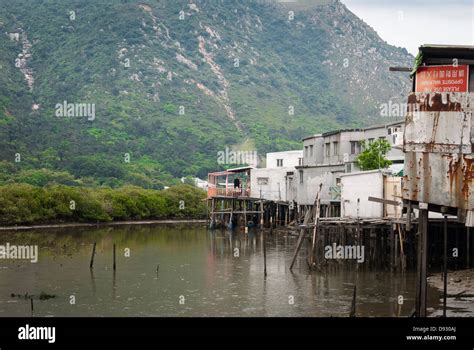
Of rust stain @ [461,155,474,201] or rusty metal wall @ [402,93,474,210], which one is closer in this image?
rust stain @ [461,155,474,201]

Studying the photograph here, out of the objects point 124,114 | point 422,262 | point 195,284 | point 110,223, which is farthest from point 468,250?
point 124,114

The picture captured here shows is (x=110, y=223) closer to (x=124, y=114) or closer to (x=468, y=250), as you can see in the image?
(x=468, y=250)

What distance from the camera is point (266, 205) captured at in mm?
86000

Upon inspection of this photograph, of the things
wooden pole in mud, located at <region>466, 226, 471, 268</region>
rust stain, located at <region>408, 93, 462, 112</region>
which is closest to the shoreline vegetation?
wooden pole in mud, located at <region>466, 226, 471, 268</region>

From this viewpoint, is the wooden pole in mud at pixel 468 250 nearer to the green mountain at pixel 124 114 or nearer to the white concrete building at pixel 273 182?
the white concrete building at pixel 273 182

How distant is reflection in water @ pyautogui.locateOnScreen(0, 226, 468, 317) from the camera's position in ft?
114

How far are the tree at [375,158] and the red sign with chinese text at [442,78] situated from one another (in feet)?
95.0

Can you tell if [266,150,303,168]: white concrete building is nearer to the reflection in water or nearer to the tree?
the reflection in water

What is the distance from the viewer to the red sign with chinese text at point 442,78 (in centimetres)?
2816

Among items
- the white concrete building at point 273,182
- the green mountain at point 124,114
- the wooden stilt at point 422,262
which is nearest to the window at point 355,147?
the white concrete building at point 273,182

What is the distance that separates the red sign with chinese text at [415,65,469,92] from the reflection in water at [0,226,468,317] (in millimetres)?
8651

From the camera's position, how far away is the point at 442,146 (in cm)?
2766
